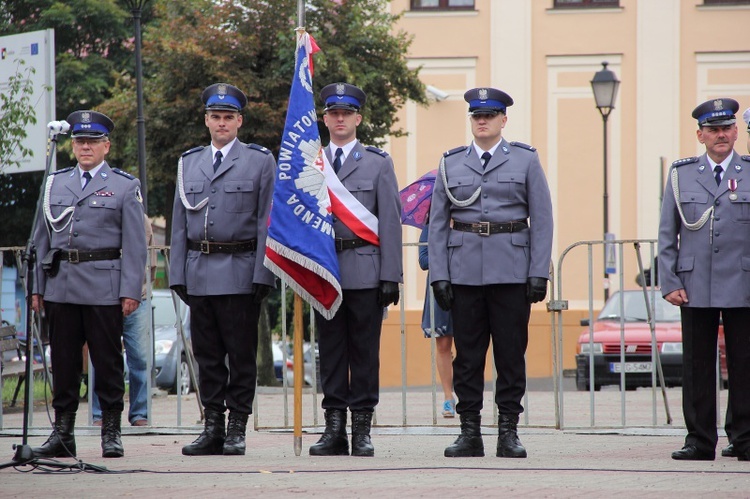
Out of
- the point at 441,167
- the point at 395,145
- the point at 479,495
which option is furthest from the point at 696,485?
the point at 395,145

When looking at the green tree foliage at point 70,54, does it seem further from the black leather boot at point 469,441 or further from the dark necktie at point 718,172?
the dark necktie at point 718,172

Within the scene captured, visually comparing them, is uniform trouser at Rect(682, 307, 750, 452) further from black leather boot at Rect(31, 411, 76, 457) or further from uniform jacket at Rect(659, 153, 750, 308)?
black leather boot at Rect(31, 411, 76, 457)

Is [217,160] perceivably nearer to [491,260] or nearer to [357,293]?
[357,293]

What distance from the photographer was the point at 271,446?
9.62 m

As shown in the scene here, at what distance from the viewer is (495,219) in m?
8.42

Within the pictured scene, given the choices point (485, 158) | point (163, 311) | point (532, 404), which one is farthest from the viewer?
point (163, 311)

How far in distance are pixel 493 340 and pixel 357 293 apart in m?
0.89

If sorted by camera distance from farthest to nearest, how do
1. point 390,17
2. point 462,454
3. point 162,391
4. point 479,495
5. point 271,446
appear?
point 390,17 → point 162,391 → point 271,446 → point 462,454 → point 479,495

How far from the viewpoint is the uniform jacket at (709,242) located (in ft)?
27.9

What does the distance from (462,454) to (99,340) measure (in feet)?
7.92

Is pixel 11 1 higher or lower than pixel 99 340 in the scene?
higher

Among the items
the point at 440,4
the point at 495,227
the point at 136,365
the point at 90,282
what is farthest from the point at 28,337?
the point at 440,4

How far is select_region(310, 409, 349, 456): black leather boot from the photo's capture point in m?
8.59

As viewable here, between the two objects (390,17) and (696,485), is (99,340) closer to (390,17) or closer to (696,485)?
(696,485)
